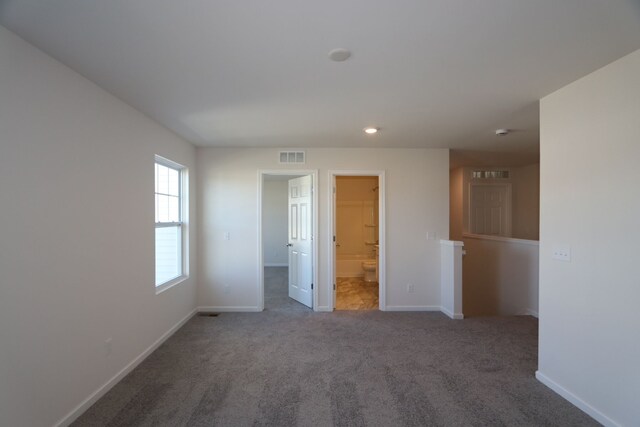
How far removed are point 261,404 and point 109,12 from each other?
2.59m

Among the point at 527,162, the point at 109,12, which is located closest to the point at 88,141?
the point at 109,12

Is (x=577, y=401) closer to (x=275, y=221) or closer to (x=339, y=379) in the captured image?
(x=339, y=379)

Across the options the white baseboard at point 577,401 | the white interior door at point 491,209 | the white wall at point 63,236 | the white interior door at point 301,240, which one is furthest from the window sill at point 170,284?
the white interior door at point 491,209

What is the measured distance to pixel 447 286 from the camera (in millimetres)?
4262

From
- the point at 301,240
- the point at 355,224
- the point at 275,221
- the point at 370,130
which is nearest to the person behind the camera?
the point at 370,130

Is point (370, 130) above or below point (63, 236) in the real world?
above

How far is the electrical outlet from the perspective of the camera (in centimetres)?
231

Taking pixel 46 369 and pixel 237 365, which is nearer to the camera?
pixel 46 369

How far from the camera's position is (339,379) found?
2.57m

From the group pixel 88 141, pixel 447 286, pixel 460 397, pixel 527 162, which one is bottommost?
pixel 460 397

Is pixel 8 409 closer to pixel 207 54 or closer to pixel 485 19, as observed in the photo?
pixel 207 54

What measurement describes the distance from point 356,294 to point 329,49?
4.40 m

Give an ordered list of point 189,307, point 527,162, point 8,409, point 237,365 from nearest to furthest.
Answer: point 8,409
point 237,365
point 189,307
point 527,162

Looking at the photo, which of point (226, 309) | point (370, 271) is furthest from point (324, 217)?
point (370, 271)
